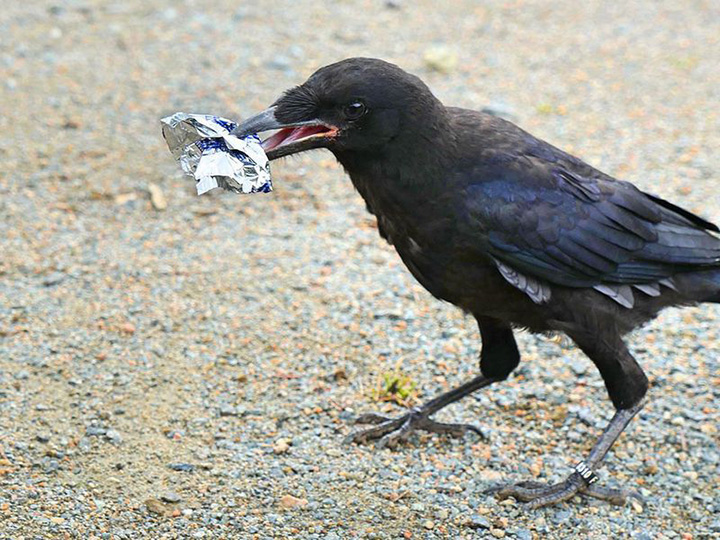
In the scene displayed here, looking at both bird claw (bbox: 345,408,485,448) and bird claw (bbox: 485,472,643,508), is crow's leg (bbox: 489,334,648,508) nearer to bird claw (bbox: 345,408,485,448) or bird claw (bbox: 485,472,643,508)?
bird claw (bbox: 485,472,643,508)

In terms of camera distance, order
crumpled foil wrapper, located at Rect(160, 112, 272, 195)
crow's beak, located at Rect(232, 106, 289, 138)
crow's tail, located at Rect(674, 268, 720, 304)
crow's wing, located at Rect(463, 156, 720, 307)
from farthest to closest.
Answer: crow's tail, located at Rect(674, 268, 720, 304) < crow's wing, located at Rect(463, 156, 720, 307) < crow's beak, located at Rect(232, 106, 289, 138) < crumpled foil wrapper, located at Rect(160, 112, 272, 195)

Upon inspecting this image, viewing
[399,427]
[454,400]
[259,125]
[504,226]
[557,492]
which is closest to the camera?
[259,125]

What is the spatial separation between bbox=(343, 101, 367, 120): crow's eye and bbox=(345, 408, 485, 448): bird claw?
5.66 feet

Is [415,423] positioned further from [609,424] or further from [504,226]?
[504,226]

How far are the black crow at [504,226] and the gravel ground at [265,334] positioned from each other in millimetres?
318

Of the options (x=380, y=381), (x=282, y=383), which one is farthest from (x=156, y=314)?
(x=380, y=381)

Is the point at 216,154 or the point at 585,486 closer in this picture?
the point at 216,154

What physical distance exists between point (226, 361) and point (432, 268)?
1.62m

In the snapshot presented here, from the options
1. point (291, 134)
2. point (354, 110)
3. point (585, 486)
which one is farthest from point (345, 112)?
point (585, 486)

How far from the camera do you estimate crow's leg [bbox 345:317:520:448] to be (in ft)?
16.8

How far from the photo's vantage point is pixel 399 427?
5227mm

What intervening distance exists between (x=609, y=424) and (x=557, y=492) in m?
0.44

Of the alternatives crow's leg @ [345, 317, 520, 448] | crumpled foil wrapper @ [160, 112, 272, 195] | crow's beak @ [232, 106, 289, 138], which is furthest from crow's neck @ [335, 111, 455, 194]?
crow's leg @ [345, 317, 520, 448]

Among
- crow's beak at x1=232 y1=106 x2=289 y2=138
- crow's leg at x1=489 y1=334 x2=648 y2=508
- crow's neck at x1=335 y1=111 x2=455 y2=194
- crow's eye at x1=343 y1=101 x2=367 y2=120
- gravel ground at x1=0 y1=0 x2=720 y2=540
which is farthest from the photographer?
crow's leg at x1=489 y1=334 x2=648 y2=508
